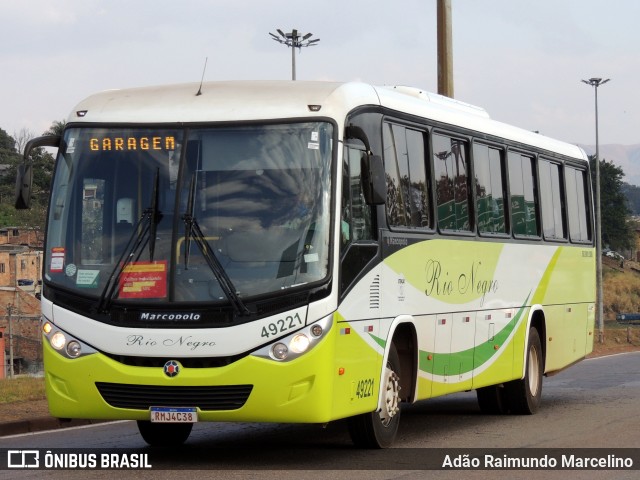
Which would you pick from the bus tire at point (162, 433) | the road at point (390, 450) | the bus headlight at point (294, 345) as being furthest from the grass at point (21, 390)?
the bus headlight at point (294, 345)

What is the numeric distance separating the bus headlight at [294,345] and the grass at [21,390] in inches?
269

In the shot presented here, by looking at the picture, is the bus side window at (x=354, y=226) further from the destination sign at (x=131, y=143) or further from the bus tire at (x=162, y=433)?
the bus tire at (x=162, y=433)

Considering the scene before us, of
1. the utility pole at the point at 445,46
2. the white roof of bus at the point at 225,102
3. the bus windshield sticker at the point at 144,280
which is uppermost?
the utility pole at the point at 445,46

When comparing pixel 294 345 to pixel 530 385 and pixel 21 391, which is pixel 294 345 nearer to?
pixel 530 385

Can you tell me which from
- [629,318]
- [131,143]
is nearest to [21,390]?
[131,143]

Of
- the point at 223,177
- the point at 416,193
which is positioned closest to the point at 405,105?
the point at 416,193

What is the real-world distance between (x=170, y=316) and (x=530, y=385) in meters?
Result: 7.52

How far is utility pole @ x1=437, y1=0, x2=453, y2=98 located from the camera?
24.4 meters

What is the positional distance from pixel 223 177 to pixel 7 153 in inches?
5115

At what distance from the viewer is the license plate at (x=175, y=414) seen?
1066cm

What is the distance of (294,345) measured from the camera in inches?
420

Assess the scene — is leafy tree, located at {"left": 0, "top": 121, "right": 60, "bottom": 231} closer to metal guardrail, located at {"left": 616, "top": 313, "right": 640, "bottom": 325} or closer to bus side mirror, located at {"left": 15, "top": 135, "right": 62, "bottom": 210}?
metal guardrail, located at {"left": 616, "top": 313, "right": 640, "bottom": 325}

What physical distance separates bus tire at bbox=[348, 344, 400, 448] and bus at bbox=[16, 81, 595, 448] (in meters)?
0.02

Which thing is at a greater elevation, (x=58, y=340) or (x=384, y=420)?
(x=58, y=340)
